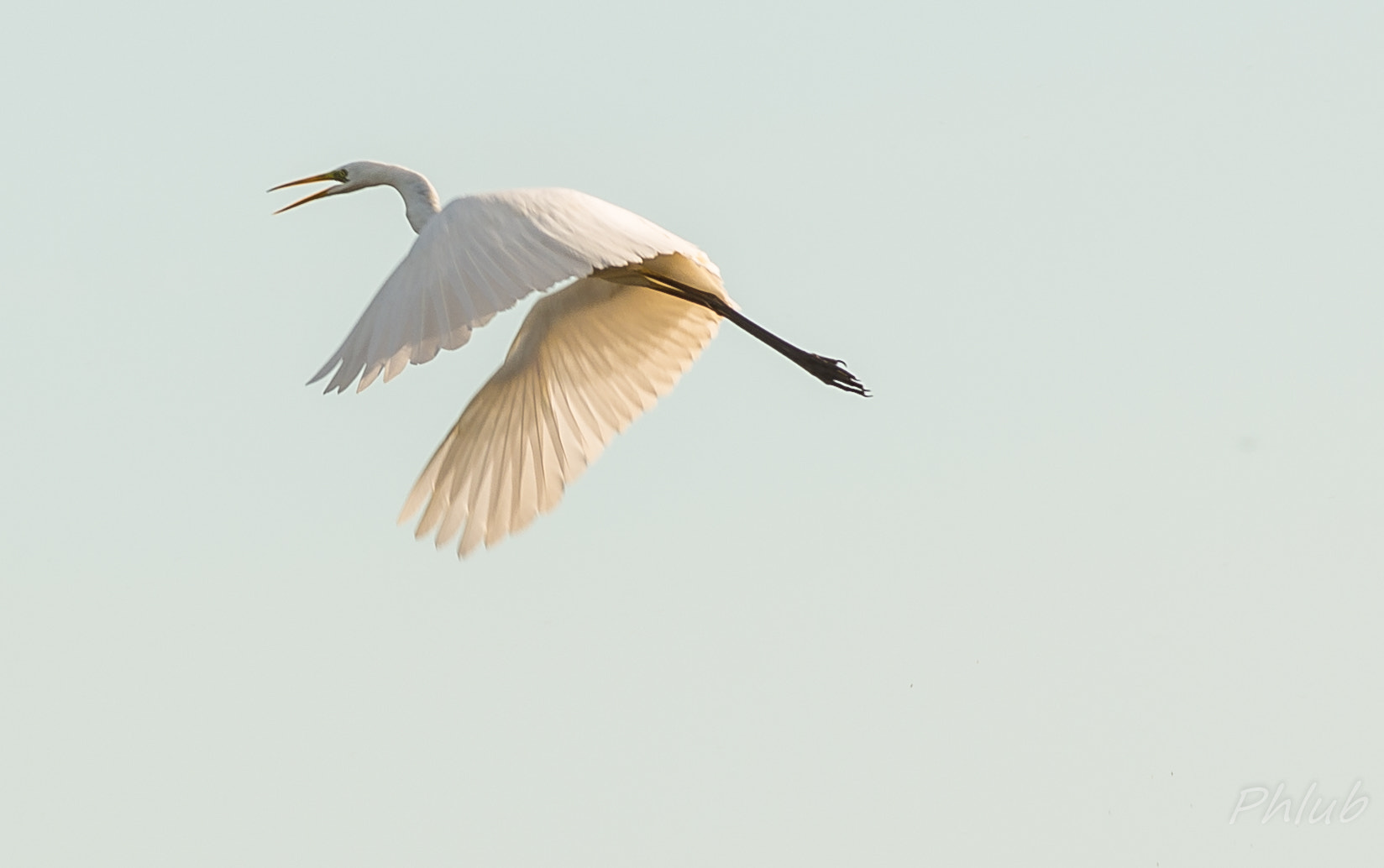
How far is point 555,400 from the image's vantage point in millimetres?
13586

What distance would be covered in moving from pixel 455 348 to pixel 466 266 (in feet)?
2.67

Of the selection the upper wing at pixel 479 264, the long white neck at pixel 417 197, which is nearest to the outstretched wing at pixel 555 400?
the long white neck at pixel 417 197

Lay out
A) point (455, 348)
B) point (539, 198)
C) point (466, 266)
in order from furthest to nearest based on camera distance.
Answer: point (539, 198), point (466, 266), point (455, 348)

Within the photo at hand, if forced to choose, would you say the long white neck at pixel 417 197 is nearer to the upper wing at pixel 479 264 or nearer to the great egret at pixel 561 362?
the great egret at pixel 561 362

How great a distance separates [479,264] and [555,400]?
9.25 ft

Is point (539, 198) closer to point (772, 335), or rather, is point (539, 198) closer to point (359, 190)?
point (772, 335)

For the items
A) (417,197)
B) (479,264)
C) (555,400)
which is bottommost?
(555,400)

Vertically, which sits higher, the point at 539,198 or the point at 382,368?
the point at 539,198

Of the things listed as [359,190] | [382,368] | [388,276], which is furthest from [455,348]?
[359,190]

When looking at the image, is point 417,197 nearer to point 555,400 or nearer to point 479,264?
point 555,400

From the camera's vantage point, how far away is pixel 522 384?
1359cm

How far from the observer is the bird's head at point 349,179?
45.9 ft

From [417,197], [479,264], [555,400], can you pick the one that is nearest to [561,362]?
[555,400]

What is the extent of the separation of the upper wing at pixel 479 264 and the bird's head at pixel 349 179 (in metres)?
2.48
